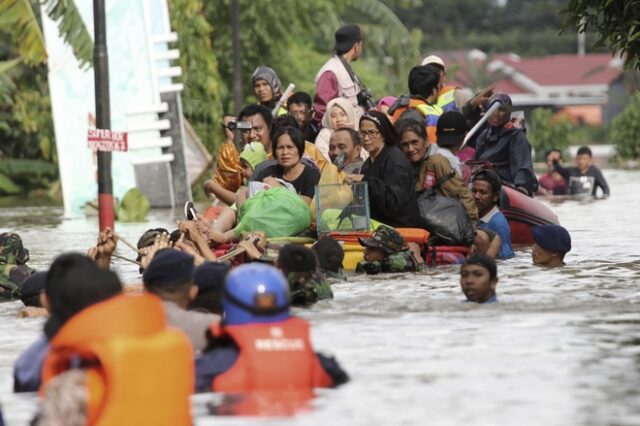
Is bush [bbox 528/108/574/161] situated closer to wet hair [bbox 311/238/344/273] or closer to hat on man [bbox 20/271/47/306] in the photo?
wet hair [bbox 311/238/344/273]

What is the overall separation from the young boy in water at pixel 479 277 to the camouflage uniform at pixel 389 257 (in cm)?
298

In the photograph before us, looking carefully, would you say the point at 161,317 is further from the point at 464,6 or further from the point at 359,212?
the point at 464,6

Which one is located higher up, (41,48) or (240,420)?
(41,48)

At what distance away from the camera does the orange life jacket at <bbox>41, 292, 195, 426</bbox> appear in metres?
7.55

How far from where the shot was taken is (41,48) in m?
28.6

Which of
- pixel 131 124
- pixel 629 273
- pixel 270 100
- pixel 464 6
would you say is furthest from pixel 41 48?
pixel 464 6

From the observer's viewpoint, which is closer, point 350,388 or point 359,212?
point 350,388

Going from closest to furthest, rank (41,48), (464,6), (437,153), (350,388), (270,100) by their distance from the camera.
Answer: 1. (350,388)
2. (437,153)
3. (270,100)
4. (41,48)
5. (464,6)

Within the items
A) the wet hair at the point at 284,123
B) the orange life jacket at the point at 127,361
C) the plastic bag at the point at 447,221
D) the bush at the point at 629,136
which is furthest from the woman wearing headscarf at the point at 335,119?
the bush at the point at 629,136

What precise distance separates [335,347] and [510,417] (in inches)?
100

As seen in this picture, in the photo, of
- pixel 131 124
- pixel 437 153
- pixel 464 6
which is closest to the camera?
pixel 437 153

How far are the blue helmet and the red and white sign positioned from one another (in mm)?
12340

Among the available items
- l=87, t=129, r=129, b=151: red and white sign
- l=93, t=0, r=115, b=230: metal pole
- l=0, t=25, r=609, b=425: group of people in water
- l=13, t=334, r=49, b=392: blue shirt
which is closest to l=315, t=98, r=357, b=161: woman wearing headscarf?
l=0, t=25, r=609, b=425: group of people in water

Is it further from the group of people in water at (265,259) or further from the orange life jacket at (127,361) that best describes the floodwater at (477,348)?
the orange life jacket at (127,361)
